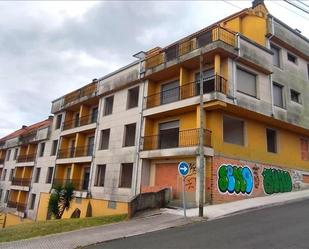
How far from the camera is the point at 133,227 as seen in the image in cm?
1255

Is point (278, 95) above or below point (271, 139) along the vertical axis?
above

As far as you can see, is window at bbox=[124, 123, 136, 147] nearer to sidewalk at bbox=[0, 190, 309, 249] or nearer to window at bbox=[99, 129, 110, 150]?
window at bbox=[99, 129, 110, 150]

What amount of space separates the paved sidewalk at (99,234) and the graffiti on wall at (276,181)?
8.43m

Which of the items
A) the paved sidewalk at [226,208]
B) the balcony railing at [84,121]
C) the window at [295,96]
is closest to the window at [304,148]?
the window at [295,96]

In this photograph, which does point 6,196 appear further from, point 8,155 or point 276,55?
point 276,55

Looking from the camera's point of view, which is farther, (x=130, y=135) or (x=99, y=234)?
(x=130, y=135)

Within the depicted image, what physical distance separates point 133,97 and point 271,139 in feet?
34.8

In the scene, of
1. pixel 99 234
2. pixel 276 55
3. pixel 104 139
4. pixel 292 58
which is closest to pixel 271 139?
pixel 276 55

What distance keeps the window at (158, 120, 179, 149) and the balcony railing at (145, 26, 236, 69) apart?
4238 mm

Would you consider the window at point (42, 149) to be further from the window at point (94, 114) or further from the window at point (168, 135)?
the window at point (168, 135)

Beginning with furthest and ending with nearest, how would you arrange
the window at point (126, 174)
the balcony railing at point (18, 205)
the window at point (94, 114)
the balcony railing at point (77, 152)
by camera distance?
the balcony railing at point (18, 205)
the window at point (94, 114)
the balcony railing at point (77, 152)
the window at point (126, 174)

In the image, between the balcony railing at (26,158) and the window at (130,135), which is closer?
the window at (130,135)

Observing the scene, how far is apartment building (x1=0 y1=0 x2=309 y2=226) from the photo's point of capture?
59.1 ft

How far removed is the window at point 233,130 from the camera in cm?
2001
